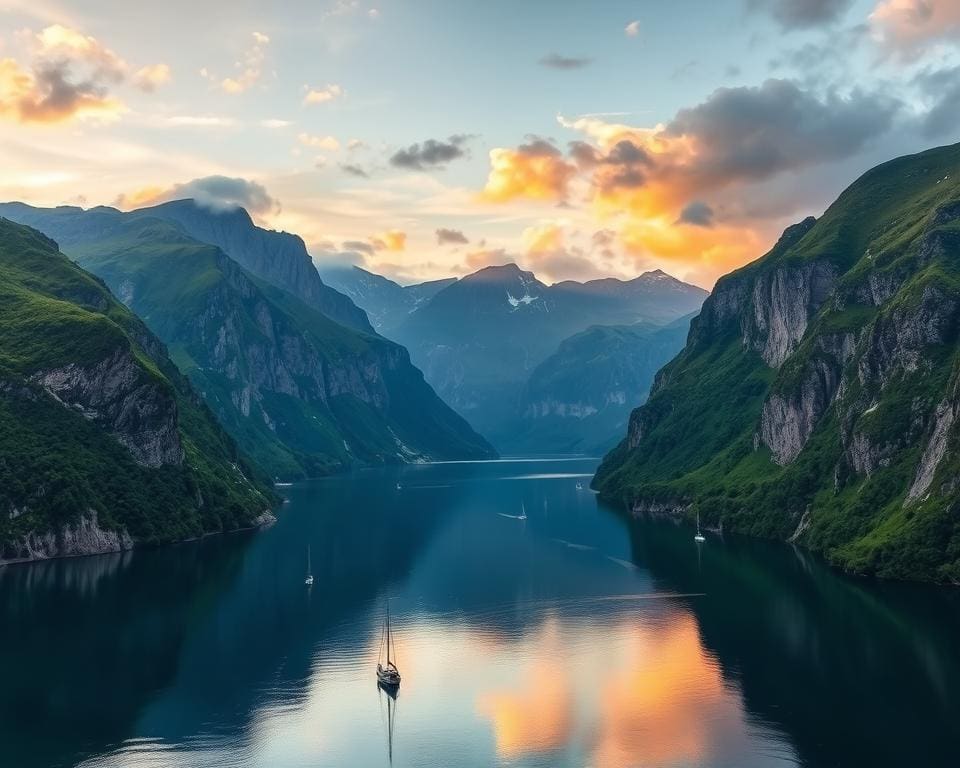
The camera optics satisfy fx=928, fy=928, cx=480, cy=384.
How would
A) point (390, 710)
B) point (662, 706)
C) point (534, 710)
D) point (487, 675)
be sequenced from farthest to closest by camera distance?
point (487, 675) < point (662, 706) < point (390, 710) < point (534, 710)

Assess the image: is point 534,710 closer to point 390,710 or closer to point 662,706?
point 662,706

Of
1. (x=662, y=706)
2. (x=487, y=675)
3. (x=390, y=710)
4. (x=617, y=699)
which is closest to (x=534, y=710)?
(x=617, y=699)

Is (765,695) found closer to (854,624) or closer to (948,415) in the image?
(854,624)

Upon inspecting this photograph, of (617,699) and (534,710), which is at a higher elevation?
(617,699)

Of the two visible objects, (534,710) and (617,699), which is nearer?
(534,710)

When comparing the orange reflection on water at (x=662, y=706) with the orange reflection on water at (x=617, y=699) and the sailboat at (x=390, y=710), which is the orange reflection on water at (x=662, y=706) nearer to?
the orange reflection on water at (x=617, y=699)

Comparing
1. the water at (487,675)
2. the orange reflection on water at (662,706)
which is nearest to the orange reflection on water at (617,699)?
the orange reflection on water at (662,706)
